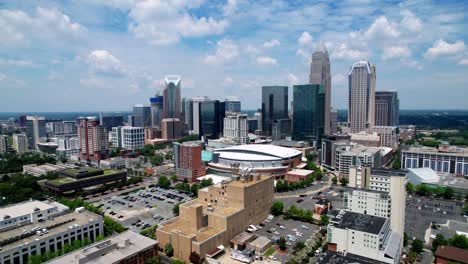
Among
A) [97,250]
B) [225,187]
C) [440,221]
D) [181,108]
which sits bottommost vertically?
[440,221]

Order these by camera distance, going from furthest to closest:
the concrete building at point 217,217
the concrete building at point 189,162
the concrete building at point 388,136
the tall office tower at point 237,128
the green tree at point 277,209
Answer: the tall office tower at point 237,128 < the concrete building at point 388,136 < the concrete building at point 189,162 < the green tree at point 277,209 < the concrete building at point 217,217

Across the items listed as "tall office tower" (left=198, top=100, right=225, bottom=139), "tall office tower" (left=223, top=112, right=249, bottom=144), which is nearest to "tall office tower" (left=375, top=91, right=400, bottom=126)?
"tall office tower" (left=223, top=112, right=249, bottom=144)

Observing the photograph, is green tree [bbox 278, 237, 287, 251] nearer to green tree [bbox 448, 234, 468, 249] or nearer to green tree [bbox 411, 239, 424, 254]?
green tree [bbox 411, 239, 424, 254]

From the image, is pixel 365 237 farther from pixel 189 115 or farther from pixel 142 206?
pixel 189 115

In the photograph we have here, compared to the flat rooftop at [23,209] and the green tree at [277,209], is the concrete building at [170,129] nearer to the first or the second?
the flat rooftop at [23,209]

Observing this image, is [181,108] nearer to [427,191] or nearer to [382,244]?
[427,191]

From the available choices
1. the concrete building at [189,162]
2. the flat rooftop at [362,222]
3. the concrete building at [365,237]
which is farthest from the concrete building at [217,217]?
the concrete building at [189,162]

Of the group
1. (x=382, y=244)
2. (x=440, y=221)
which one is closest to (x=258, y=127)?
(x=440, y=221)
